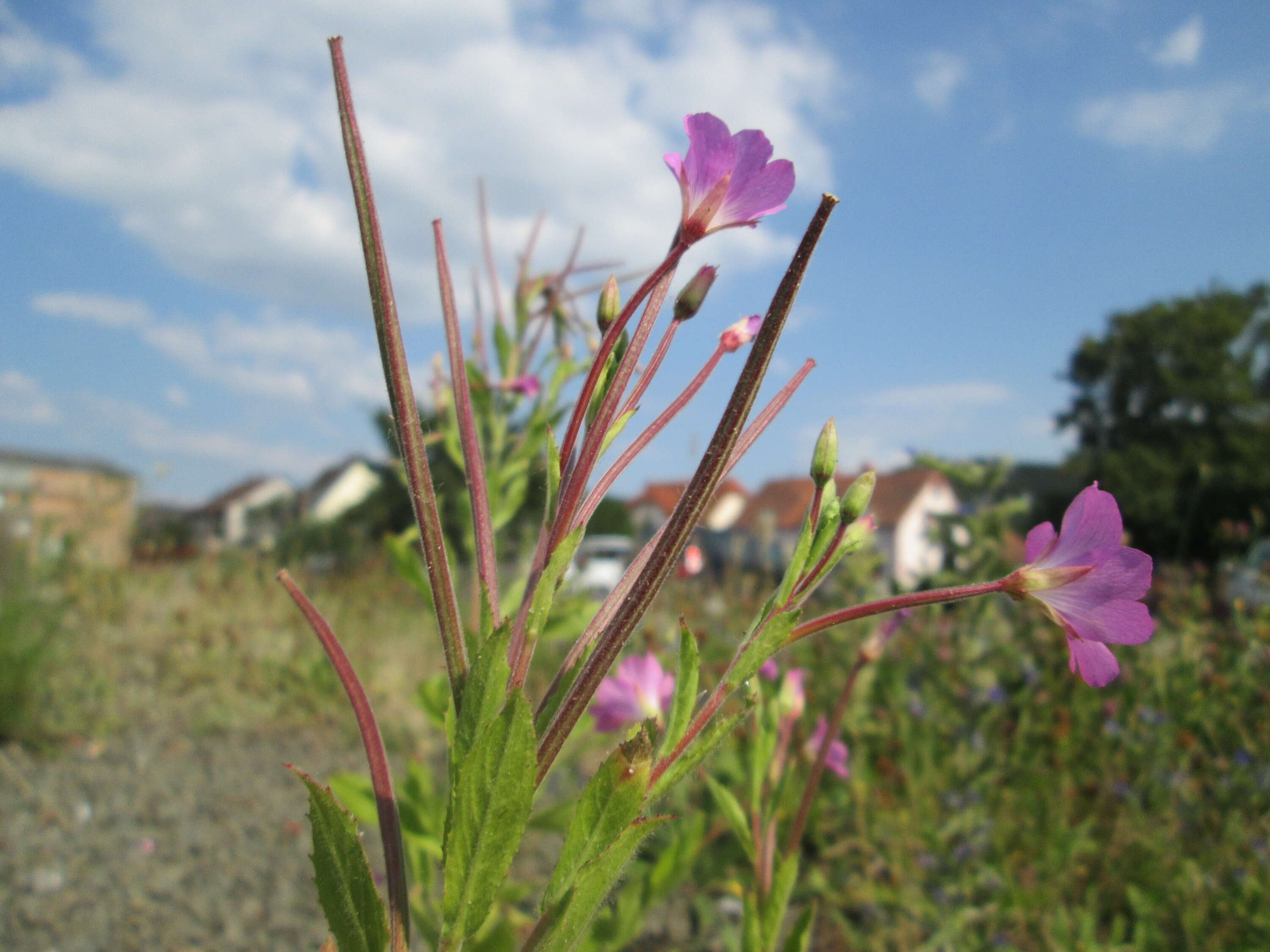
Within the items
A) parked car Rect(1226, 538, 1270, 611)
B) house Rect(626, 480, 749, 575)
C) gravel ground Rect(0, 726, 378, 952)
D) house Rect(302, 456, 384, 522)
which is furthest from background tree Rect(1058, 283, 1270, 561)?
house Rect(302, 456, 384, 522)

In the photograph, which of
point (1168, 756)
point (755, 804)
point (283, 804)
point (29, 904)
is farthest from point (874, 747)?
point (29, 904)

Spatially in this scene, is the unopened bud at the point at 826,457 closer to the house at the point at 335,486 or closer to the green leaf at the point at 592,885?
the green leaf at the point at 592,885

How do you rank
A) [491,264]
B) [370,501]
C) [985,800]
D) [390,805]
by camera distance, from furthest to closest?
1. [370,501]
2. [985,800]
3. [491,264]
4. [390,805]

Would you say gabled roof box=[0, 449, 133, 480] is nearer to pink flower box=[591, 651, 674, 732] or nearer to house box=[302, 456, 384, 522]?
house box=[302, 456, 384, 522]

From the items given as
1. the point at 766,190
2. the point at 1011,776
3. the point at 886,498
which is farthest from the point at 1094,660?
the point at 886,498

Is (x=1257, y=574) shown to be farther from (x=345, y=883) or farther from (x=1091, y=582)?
(x=345, y=883)

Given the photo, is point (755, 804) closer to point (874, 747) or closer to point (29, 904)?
point (29, 904)
